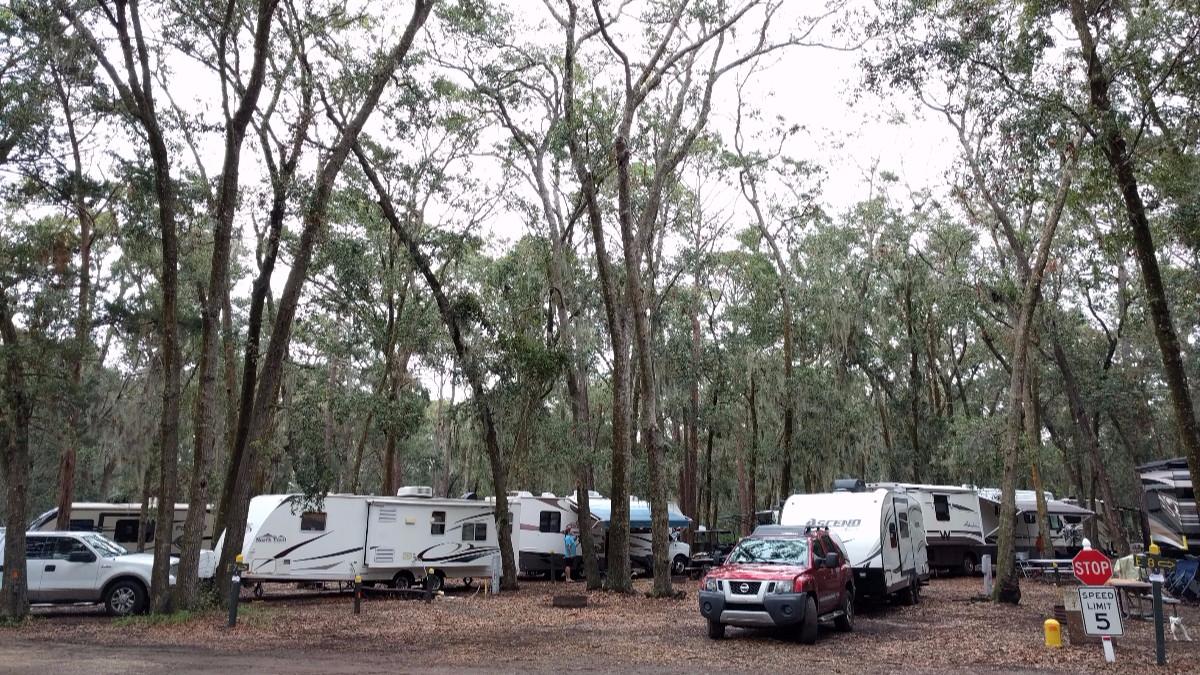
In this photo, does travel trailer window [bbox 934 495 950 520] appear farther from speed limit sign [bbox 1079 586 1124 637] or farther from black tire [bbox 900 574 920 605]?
speed limit sign [bbox 1079 586 1124 637]

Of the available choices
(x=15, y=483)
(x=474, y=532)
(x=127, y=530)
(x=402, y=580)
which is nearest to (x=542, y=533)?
(x=474, y=532)

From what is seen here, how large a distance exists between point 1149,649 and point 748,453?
21538 mm

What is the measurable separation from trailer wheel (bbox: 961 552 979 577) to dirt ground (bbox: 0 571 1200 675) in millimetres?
8904

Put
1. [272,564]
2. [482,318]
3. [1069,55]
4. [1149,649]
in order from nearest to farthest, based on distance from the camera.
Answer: [1149,649]
[1069,55]
[272,564]
[482,318]

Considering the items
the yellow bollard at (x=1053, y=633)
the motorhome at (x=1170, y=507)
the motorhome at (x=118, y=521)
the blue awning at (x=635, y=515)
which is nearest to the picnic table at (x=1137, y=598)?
the yellow bollard at (x=1053, y=633)

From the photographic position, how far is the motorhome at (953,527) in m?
23.2

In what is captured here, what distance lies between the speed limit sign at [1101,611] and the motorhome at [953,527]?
44.5 feet

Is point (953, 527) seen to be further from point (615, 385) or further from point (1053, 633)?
point (1053, 633)

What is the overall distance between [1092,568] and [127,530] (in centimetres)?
2193

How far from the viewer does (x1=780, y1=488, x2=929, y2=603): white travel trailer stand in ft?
45.7

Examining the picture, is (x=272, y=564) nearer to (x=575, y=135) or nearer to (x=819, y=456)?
(x=575, y=135)

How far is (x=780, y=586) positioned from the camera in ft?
34.6

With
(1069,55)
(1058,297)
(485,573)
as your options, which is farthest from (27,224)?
(1058,297)

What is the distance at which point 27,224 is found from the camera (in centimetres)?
1505
